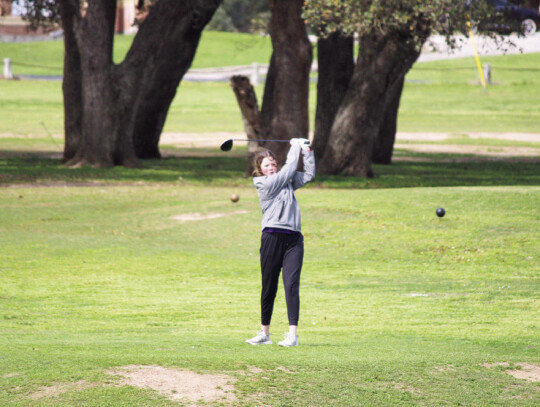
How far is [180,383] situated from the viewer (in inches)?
281

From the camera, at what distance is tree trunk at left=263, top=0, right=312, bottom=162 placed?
1043 inches

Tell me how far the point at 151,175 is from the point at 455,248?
13.3 metres

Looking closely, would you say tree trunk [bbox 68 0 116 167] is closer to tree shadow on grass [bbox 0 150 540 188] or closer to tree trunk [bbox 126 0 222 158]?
tree shadow on grass [bbox 0 150 540 188]

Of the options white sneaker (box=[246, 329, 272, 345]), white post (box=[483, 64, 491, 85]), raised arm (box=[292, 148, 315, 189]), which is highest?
white post (box=[483, 64, 491, 85])

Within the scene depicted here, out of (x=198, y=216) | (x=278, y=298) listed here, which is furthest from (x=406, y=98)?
(x=278, y=298)

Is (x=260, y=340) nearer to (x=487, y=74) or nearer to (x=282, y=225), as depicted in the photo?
(x=282, y=225)

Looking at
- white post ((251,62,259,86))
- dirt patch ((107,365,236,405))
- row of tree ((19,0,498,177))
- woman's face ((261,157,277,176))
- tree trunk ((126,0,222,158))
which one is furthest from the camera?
white post ((251,62,259,86))

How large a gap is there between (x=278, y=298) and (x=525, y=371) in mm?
5210

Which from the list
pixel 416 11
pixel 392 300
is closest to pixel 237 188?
pixel 416 11

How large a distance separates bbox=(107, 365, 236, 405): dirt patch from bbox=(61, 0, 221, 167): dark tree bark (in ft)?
70.2

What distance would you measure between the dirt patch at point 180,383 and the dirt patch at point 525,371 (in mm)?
2387

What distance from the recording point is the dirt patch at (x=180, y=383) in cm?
688

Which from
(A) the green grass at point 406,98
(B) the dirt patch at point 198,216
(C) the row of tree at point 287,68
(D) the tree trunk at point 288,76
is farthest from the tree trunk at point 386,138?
(B) the dirt patch at point 198,216

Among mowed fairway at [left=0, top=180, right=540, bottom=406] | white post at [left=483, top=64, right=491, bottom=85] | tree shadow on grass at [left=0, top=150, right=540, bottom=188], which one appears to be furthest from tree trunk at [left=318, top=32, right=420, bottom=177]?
white post at [left=483, top=64, right=491, bottom=85]
